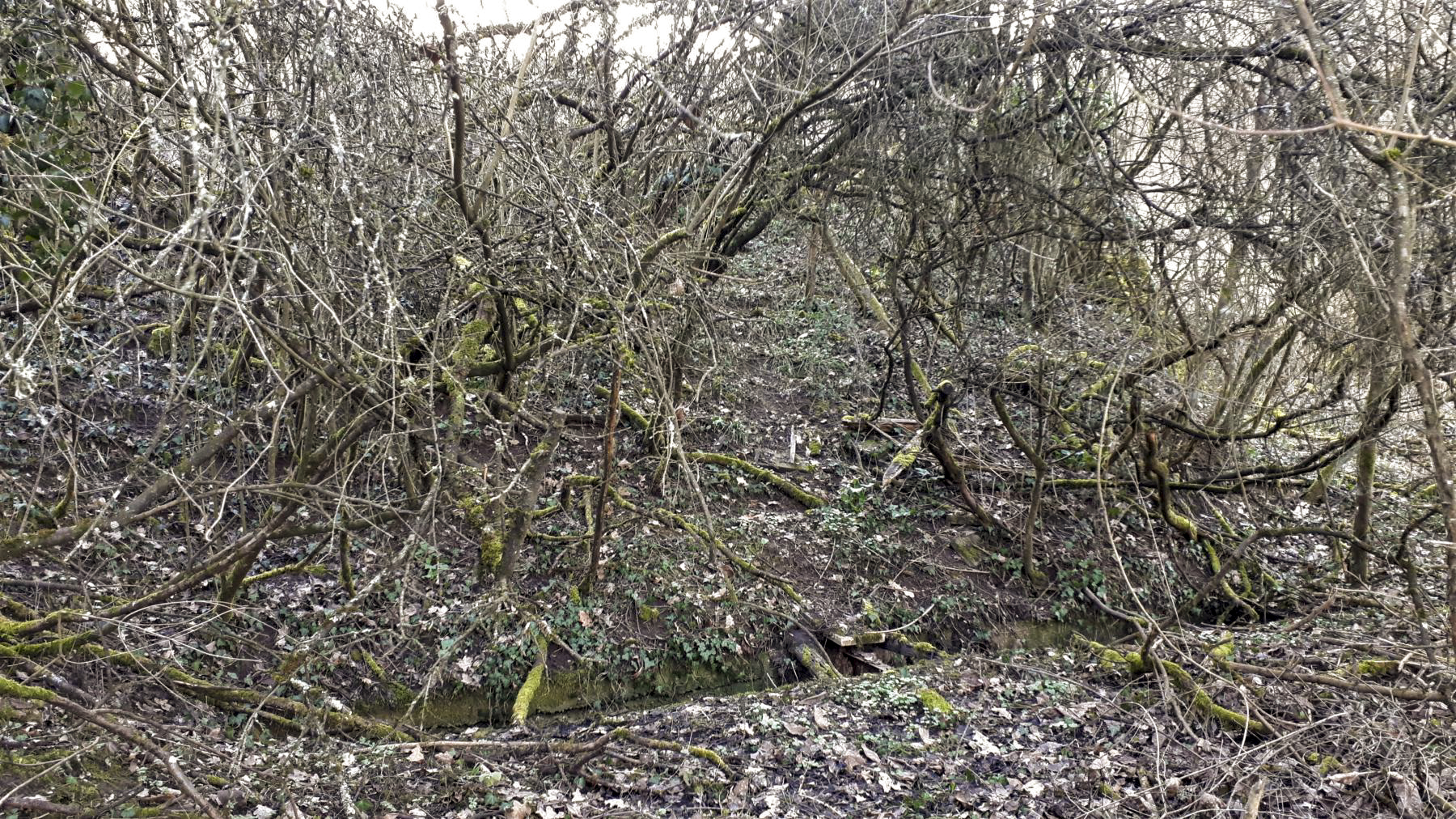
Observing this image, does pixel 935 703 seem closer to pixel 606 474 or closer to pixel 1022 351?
pixel 606 474

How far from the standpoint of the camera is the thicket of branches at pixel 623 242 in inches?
134

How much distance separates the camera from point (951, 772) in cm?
433

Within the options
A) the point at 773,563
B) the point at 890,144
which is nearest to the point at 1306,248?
the point at 890,144

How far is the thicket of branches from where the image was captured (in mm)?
3414

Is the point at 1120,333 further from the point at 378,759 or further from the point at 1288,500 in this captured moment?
the point at 378,759

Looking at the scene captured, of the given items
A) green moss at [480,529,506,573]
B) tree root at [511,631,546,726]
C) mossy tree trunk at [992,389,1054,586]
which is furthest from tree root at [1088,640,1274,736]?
green moss at [480,529,506,573]

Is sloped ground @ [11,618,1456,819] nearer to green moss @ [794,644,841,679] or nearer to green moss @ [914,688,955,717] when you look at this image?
green moss @ [914,688,955,717]

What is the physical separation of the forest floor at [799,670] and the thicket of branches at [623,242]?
27 cm

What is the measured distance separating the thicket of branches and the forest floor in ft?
0.89

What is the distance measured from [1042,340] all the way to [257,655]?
17.9 feet

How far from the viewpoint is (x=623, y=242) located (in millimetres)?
4242

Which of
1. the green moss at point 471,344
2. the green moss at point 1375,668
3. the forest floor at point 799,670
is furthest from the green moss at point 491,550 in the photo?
the green moss at point 1375,668

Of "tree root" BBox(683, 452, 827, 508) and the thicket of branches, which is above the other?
the thicket of branches

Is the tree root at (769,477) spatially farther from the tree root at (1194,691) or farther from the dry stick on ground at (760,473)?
the tree root at (1194,691)
